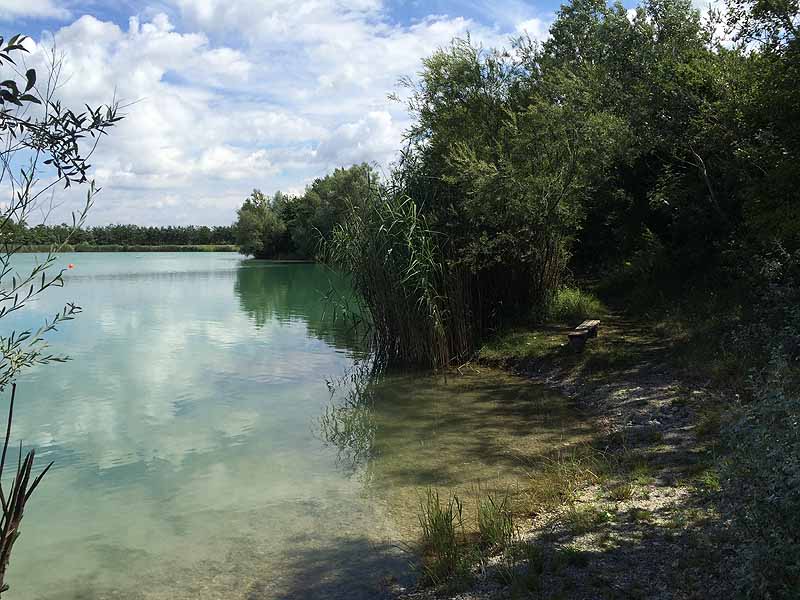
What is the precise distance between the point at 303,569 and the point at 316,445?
415 cm

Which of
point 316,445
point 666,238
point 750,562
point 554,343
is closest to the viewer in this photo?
point 750,562

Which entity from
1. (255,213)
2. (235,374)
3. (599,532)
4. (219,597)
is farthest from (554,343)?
(255,213)

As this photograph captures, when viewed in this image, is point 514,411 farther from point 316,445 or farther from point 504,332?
point 504,332

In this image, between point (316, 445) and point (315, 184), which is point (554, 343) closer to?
point (316, 445)

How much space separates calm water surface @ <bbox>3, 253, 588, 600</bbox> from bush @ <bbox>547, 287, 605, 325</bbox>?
11.5ft

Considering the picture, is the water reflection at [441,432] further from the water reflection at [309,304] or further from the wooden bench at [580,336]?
the water reflection at [309,304]

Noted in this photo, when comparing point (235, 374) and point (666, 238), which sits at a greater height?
point (666, 238)

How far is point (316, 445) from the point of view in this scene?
32.6 feet

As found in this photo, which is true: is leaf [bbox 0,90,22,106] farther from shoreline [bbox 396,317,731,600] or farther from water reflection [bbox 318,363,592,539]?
water reflection [bbox 318,363,592,539]

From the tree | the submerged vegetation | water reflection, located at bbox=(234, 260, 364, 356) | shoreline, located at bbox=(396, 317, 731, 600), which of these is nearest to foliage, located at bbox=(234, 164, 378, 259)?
the tree

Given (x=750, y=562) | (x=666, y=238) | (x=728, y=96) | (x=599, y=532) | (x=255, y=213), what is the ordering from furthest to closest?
1. (x=255, y=213)
2. (x=666, y=238)
3. (x=728, y=96)
4. (x=599, y=532)
5. (x=750, y=562)

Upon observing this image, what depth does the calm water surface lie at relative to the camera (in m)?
5.95

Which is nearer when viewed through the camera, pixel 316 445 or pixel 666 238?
pixel 316 445

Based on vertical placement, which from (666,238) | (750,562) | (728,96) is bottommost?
(750,562)
